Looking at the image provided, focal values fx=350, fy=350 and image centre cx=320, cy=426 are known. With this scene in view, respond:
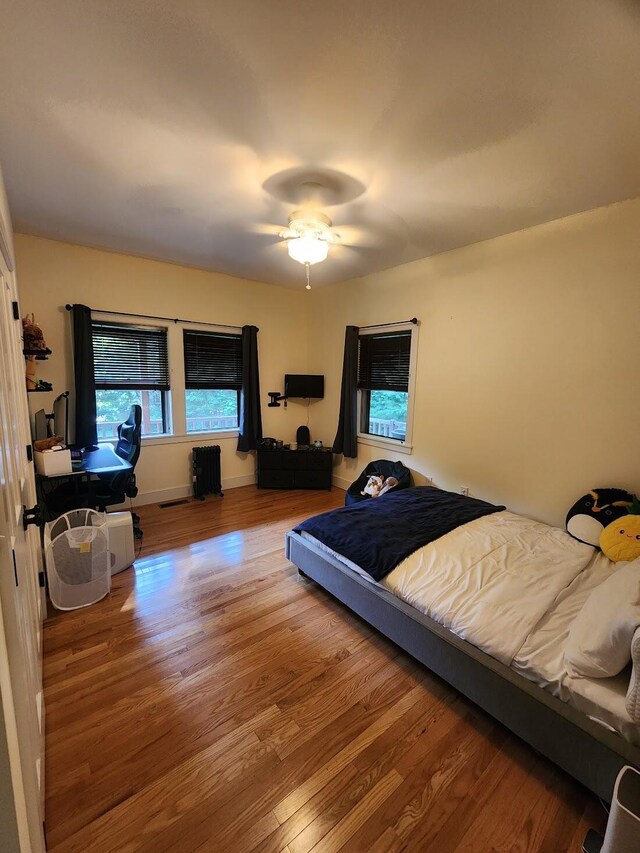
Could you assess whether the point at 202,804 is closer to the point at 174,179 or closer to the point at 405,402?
the point at 174,179

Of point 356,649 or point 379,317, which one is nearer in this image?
point 356,649

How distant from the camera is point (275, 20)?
1.21 m

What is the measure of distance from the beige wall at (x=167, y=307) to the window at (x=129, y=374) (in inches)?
6.4

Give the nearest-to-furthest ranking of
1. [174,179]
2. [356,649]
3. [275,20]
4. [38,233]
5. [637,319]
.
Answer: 1. [275,20]
2. [356,649]
3. [174,179]
4. [637,319]
5. [38,233]

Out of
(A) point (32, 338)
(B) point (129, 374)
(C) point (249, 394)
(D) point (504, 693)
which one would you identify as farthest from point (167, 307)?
(D) point (504, 693)

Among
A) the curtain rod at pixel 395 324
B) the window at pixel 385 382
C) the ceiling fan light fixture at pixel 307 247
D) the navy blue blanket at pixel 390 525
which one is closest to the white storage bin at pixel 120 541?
the navy blue blanket at pixel 390 525

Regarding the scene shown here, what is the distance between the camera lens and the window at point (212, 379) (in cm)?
433

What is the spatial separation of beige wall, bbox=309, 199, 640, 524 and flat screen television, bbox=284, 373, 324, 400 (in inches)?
57.1

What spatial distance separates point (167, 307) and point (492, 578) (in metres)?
4.07

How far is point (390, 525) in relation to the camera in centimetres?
257

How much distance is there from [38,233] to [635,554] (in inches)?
205

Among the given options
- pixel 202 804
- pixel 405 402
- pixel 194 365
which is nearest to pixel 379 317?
pixel 405 402

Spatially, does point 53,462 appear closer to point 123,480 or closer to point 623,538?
point 123,480

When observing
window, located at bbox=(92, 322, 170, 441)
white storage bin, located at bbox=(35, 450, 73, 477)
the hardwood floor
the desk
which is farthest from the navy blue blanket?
window, located at bbox=(92, 322, 170, 441)
